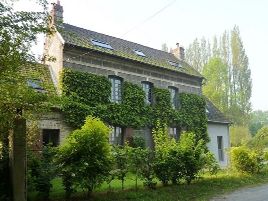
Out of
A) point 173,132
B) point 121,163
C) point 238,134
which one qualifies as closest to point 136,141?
point 173,132

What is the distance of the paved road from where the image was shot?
1217 cm

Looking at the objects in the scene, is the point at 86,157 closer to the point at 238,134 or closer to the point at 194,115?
the point at 194,115

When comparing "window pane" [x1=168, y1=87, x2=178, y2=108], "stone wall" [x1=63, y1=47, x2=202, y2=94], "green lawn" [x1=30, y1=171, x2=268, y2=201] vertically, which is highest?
"stone wall" [x1=63, y1=47, x2=202, y2=94]

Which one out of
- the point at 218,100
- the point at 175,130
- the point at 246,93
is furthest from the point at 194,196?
the point at 246,93

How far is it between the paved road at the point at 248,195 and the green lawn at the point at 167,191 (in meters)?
0.54

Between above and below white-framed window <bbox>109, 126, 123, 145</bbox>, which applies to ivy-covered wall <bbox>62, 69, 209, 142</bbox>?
above

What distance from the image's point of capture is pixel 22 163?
32.2 feet

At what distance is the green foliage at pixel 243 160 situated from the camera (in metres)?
18.2

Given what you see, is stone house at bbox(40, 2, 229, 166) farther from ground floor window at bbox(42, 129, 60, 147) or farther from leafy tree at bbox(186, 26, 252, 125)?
leafy tree at bbox(186, 26, 252, 125)

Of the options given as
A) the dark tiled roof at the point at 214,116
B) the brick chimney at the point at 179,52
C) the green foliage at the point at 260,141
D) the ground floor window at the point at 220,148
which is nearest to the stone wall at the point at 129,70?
the dark tiled roof at the point at 214,116

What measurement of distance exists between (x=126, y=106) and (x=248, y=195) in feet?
31.8

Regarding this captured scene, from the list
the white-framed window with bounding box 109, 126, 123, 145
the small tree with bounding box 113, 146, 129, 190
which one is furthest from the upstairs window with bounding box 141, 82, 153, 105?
the small tree with bounding box 113, 146, 129, 190

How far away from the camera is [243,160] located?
59.9 ft

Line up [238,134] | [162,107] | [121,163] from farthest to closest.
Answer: [238,134] → [162,107] → [121,163]
